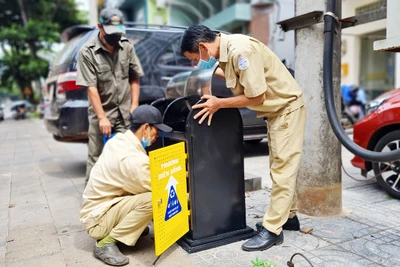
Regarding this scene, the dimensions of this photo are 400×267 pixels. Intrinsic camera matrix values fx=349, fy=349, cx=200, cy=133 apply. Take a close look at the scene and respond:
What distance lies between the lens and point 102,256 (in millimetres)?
2330

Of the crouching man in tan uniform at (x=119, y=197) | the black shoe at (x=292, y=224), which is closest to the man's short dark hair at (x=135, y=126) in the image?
the crouching man in tan uniform at (x=119, y=197)

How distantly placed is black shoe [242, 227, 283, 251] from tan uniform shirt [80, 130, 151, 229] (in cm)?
80

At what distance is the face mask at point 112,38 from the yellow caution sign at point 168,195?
1597mm

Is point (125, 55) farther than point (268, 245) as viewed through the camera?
Yes

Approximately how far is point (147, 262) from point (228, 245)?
596 millimetres

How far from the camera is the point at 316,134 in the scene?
2.97 m

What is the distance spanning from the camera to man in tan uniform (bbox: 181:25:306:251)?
224cm

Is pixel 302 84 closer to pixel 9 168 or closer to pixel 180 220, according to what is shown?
pixel 180 220

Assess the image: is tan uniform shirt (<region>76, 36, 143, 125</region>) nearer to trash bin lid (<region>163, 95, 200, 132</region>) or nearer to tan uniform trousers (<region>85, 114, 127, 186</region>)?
tan uniform trousers (<region>85, 114, 127, 186</region>)

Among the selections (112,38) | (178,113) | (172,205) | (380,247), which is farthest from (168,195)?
(112,38)

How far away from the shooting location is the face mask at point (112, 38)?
337 cm

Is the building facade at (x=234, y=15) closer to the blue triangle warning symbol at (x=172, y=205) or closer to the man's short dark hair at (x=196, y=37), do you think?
the man's short dark hair at (x=196, y=37)

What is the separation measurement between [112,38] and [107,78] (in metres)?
0.40

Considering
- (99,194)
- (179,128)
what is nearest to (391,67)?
(179,128)
